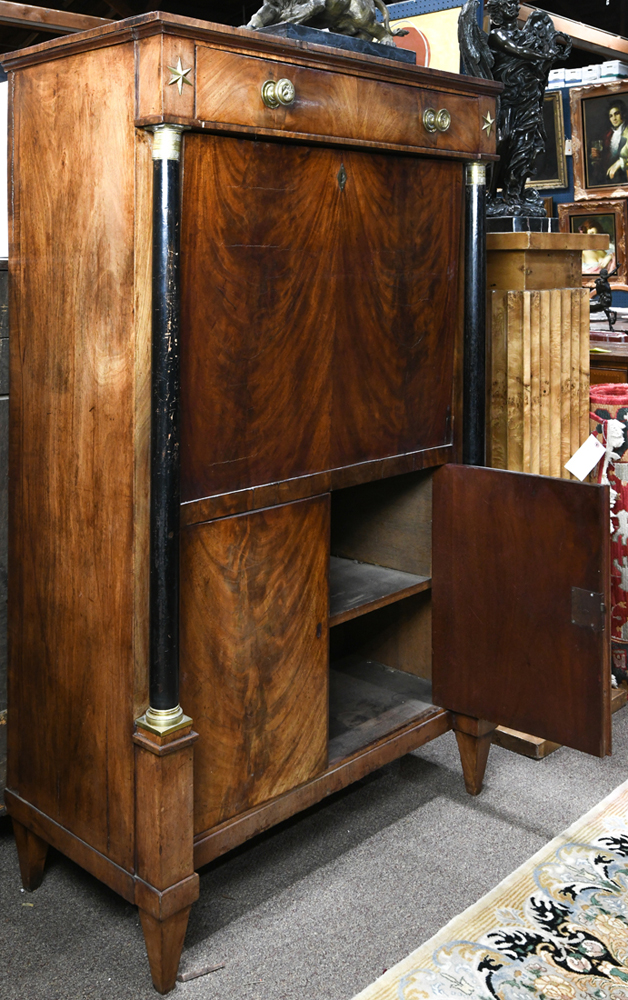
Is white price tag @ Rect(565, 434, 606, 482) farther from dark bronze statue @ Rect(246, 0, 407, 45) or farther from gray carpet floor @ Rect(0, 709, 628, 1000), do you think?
dark bronze statue @ Rect(246, 0, 407, 45)

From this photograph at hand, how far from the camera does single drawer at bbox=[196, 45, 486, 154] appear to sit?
5.71ft

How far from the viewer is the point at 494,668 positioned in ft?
7.90

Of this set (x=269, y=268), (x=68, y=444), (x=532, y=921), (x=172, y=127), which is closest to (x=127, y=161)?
(x=172, y=127)

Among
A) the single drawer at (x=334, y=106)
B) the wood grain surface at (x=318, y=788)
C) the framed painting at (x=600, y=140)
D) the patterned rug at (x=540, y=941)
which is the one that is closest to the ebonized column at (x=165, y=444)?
the single drawer at (x=334, y=106)

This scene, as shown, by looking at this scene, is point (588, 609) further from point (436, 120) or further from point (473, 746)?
point (436, 120)

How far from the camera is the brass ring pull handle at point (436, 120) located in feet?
7.27

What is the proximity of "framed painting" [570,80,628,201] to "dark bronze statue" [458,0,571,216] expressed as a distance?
2737 mm

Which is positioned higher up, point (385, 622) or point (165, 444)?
point (165, 444)

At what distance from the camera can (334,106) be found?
6.45 ft

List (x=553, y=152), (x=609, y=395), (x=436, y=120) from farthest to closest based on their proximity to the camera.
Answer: (x=553, y=152) → (x=609, y=395) → (x=436, y=120)

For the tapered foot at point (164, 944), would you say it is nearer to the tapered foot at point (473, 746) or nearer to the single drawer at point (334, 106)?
the tapered foot at point (473, 746)

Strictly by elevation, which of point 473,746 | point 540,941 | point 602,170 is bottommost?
point 540,941

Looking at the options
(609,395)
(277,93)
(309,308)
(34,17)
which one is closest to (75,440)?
(309,308)

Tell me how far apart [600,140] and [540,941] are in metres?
4.73
